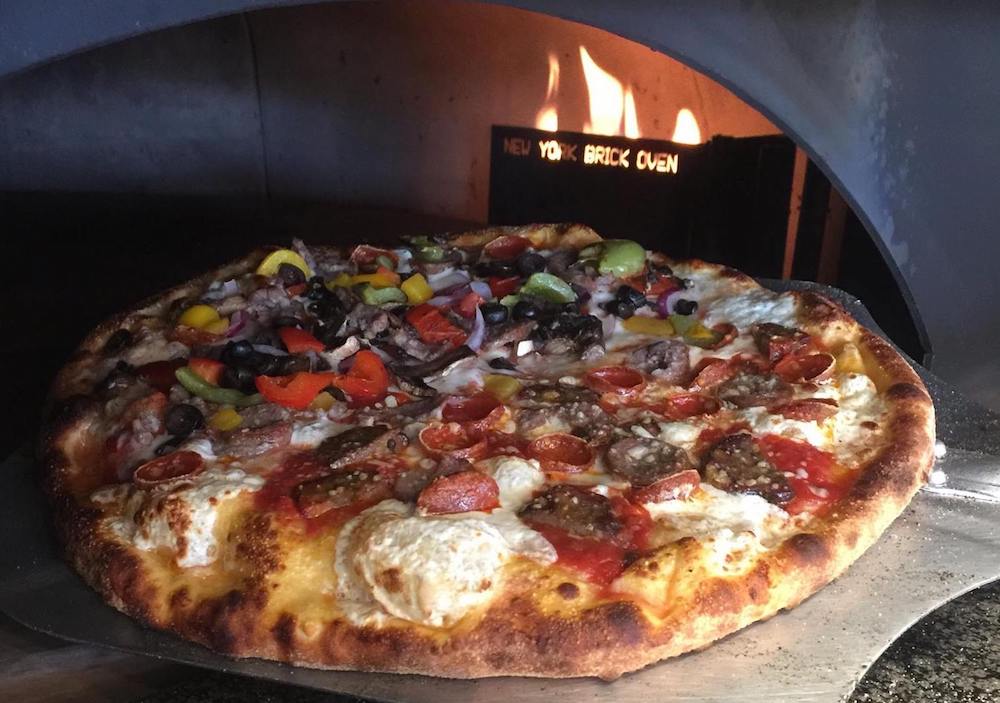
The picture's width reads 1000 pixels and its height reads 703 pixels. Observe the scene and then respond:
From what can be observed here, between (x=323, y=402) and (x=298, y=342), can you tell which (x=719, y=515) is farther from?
(x=298, y=342)

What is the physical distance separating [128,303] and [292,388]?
5.46 ft

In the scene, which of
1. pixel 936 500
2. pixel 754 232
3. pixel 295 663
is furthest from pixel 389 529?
pixel 754 232

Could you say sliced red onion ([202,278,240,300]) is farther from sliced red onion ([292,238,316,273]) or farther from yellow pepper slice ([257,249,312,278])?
sliced red onion ([292,238,316,273])

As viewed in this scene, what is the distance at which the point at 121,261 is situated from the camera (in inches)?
167

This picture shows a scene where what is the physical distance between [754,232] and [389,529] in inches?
127

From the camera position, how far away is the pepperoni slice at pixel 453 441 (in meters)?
2.17

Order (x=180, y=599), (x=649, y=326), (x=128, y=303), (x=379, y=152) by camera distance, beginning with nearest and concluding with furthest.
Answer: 1. (x=180, y=599)
2. (x=649, y=326)
3. (x=128, y=303)
4. (x=379, y=152)

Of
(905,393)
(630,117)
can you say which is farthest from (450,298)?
(630,117)

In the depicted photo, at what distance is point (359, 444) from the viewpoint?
216cm

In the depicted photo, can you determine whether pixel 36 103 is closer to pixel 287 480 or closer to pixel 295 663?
pixel 287 480

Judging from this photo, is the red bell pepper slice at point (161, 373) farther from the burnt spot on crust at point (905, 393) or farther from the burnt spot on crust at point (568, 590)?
the burnt spot on crust at point (905, 393)

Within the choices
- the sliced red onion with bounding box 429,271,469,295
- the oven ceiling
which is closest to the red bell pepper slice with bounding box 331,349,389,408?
the sliced red onion with bounding box 429,271,469,295

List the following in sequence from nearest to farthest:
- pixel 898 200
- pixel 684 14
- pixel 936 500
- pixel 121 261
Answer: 1. pixel 936 500
2. pixel 684 14
3. pixel 898 200
4. pixel 121 261

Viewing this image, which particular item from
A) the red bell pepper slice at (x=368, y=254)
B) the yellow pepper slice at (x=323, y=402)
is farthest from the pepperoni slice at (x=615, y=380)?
the red bell pepper slice at (x=368, y=254)
